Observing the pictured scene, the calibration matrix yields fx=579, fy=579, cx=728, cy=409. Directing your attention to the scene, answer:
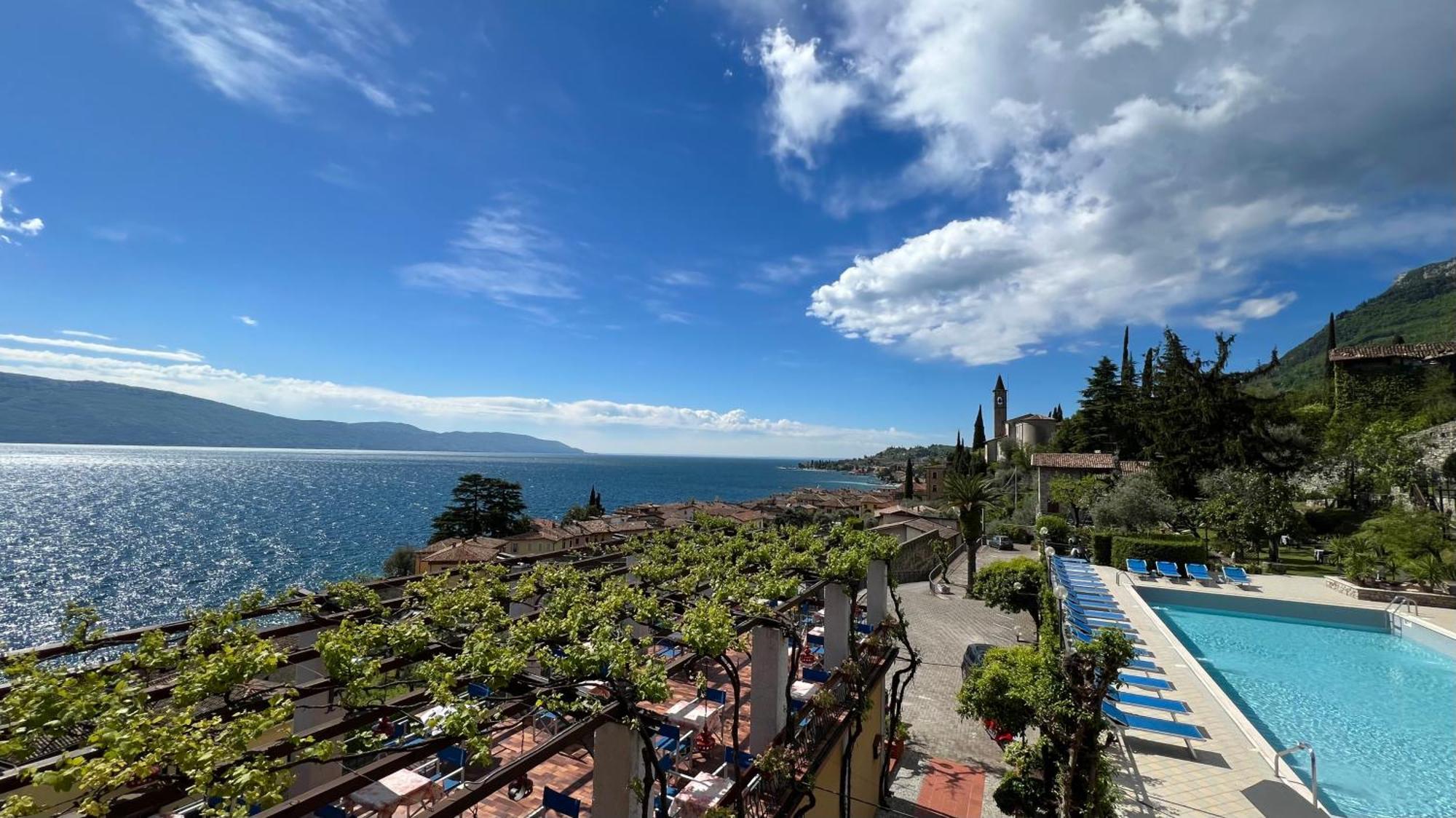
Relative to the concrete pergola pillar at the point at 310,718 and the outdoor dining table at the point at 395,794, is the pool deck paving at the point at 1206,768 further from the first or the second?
the concrete pergola pillar at the point at 310,718

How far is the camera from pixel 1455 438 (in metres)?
29.3

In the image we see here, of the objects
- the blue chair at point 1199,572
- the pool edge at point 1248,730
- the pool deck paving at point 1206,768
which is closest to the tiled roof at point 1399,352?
the blue chair at point 1199,572

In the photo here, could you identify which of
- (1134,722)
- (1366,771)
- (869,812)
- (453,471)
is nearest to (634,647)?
(869,812)

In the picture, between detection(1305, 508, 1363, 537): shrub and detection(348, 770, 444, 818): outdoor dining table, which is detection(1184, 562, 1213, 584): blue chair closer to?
detection(1305, 508, 1363, 537): shrub

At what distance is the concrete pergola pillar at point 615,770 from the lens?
508 cm

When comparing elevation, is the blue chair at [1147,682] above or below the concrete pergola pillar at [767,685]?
below

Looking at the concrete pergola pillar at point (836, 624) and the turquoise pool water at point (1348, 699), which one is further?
the concrete pergola pillar at point (836, 624)

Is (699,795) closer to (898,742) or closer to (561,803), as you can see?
(561,803)

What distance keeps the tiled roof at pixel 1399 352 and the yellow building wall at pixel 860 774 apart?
5179 centimetres

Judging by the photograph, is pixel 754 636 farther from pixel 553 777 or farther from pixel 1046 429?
pixel 1046 429

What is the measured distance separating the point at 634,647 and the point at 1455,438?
147ft

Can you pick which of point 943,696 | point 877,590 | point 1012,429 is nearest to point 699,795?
point 877,590

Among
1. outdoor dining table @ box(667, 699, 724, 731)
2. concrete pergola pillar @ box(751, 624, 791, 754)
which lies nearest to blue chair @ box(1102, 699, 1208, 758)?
concrete pergola pillar @ box(751, 624, 791, 754)

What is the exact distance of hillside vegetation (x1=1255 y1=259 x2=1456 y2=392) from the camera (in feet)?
236
